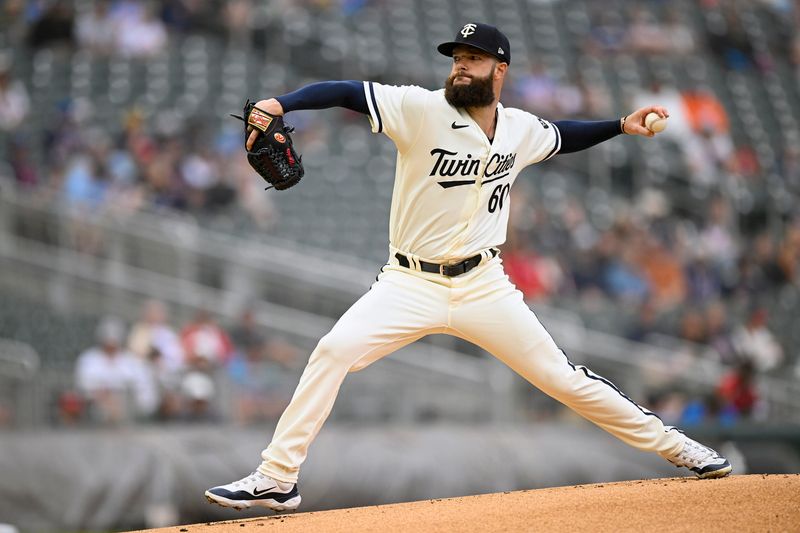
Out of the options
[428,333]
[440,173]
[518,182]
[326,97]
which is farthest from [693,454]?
[518,182]

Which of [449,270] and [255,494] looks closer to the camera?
[255,494]

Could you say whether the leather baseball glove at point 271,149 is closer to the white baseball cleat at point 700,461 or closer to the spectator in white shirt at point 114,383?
the white baseball cleat at point 700,461

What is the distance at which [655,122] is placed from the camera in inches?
221

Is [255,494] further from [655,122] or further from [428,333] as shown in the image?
[655,122]

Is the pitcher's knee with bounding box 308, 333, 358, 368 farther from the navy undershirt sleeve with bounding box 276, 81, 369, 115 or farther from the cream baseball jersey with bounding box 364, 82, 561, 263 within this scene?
the navy undershirt sleeve with bounding box 276, 81, 369, 115

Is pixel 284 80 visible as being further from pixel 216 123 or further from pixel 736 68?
pixel 736 68

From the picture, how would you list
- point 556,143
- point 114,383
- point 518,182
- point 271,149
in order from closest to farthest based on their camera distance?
point 271,149, point 556,143, point 114,383, point 518,182

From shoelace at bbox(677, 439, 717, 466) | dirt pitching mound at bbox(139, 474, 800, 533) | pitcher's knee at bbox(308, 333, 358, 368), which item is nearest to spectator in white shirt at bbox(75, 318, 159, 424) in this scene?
dirt pitching mound at bbox(139, 474, 800, 533)

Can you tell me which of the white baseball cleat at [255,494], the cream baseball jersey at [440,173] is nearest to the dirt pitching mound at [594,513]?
the white baseball cleat at [255,494]

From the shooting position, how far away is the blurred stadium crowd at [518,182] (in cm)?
1100

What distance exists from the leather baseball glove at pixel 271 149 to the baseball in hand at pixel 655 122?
1656mm

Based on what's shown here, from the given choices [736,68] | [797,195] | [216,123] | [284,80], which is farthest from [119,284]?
[736,68]

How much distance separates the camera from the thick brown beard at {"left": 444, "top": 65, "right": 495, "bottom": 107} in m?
5.33

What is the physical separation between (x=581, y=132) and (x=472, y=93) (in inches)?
29.7
